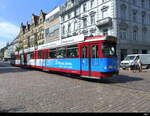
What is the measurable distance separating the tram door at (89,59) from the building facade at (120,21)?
65.9 feet

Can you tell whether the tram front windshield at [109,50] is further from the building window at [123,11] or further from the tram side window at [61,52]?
the building window at [123,11]

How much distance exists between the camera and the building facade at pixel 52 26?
159 ft

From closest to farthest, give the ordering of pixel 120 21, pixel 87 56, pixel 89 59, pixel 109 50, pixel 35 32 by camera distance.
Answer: pixel 109 50 < pixel 89 59 < pixel 87 56 < pixel 120 21 < pixel 35 32

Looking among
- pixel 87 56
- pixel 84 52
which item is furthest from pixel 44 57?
pixel 87 56

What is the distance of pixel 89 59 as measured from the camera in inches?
444

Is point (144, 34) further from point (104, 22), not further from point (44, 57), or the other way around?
point (44, 57)

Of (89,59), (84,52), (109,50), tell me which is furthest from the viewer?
(84,52)

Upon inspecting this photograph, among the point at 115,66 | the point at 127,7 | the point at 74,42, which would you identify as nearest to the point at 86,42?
the point at 74,42

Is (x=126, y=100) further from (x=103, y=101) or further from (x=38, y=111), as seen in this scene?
(x=38, y=111)

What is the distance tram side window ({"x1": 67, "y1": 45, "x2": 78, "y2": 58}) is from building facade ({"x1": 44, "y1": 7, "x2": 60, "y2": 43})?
112ft

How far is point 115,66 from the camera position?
1095cm

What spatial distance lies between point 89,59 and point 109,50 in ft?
4.83

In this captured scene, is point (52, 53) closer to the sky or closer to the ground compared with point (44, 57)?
closer to the sky

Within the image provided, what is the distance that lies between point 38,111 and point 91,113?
1.61 m
